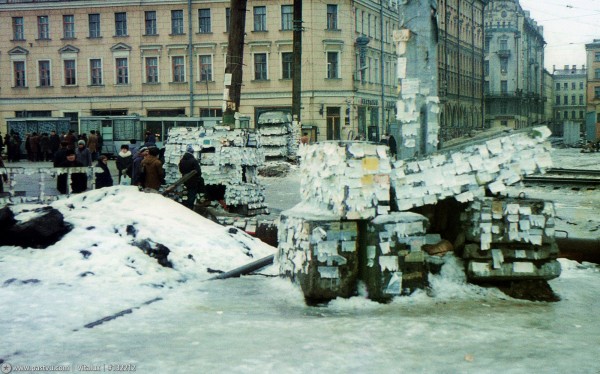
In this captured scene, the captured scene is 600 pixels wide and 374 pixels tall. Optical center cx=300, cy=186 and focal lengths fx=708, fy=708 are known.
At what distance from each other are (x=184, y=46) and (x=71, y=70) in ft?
26.5

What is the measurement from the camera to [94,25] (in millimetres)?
47969

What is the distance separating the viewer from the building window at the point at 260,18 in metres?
46.9

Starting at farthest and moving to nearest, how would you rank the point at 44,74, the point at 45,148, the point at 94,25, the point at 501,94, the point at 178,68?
the point at 501,94, the point at 44,74, the point at 94,25, the point at 178,68, the point at 45,148

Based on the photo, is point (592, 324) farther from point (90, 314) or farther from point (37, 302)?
point (37, 302)

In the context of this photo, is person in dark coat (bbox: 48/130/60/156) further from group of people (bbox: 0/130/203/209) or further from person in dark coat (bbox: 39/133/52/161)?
group of people (bbox: 0/130/203/209)

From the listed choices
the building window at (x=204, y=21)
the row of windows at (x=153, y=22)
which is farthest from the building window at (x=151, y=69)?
the building window at (x=204, y=21)

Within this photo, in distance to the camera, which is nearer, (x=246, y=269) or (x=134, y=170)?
(x=246, y=269)

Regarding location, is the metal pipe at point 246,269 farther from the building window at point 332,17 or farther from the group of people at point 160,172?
the building window at point 332,17

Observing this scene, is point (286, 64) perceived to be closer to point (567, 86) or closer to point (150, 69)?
point (150, 69)

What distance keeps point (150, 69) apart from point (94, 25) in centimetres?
495

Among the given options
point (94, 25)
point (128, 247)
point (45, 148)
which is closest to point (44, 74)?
point (94, 25)

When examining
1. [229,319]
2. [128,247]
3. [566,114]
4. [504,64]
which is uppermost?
[504,64]

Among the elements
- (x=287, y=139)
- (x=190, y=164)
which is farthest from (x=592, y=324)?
(x=287, y=139)

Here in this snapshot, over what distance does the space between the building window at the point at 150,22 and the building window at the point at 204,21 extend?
3.06 m
